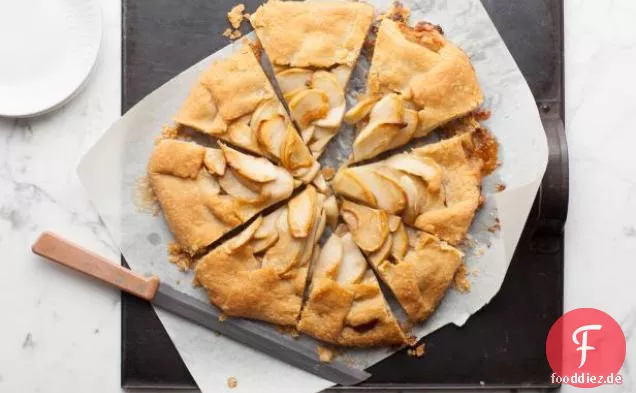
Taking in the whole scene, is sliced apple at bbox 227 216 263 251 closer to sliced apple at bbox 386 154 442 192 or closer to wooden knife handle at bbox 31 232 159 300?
wooden knife handle at bbox 31 232 159 300

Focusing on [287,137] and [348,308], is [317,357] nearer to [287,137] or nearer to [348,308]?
[348,308]

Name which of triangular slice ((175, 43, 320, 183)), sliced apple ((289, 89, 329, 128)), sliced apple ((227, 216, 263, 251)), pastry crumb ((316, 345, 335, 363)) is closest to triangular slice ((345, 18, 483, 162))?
sliced apple ((289, 89, 329, 128))

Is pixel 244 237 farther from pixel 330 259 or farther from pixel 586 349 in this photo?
pixel 586 349

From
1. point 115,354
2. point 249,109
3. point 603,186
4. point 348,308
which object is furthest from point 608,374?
point 115,354

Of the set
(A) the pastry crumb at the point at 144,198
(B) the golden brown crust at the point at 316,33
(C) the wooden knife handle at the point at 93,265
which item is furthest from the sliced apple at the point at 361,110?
(C) the wooden knife handle at the point at 93,265

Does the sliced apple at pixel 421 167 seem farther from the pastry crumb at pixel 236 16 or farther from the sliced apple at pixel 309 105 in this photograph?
the pastry crumb at pixel 236 16

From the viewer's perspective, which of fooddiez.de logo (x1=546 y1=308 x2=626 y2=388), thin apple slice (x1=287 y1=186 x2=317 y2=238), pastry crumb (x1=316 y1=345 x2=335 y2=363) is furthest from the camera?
fooddiez.de logo (x1=546 y1=308 x2=626 y2=388)
